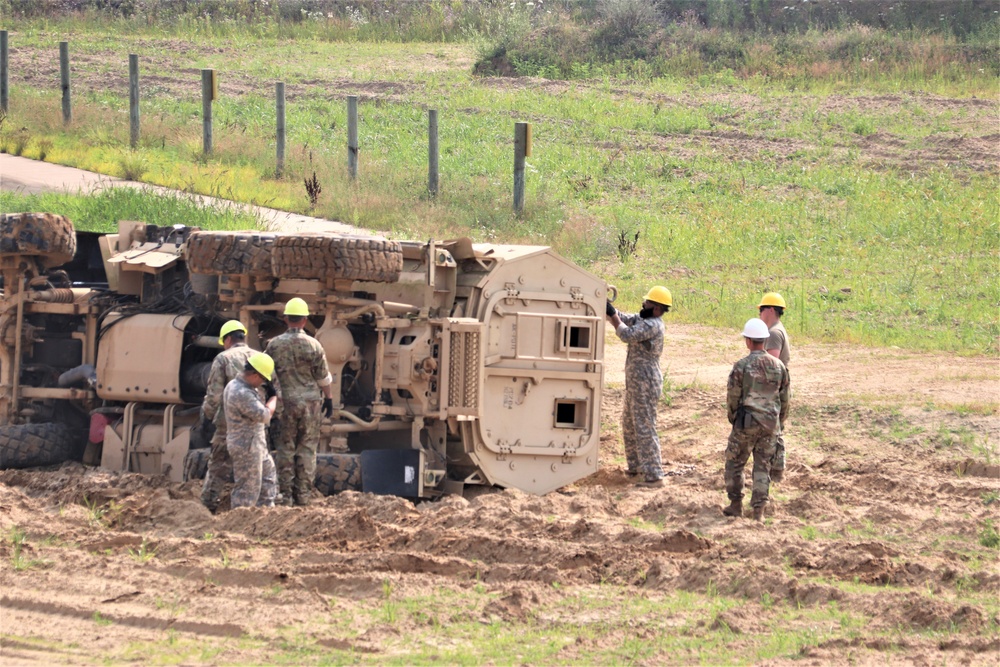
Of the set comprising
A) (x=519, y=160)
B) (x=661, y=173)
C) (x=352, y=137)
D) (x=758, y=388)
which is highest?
(x=352, y=137)

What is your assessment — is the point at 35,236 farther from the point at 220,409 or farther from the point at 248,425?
the point at 248,425

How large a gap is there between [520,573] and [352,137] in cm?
1394

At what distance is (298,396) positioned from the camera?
34.6ft

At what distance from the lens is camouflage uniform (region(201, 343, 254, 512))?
10523 mm

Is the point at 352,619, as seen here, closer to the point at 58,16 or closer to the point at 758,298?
the point at 758,298

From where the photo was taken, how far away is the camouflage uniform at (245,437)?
10141 millimetres

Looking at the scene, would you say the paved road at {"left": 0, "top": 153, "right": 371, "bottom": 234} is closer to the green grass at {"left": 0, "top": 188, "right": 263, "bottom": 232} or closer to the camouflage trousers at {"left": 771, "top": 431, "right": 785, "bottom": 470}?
the green grass at {"left": 0, "top": 188, "right": 263, "bottom": 232}

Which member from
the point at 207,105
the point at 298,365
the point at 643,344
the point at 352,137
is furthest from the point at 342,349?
the point at 207,105

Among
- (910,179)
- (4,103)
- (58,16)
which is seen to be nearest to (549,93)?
(910,179)

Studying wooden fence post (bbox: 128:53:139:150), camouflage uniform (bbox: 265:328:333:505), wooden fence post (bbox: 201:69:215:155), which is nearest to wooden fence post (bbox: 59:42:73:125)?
wooden fence post (bbox: 128:53:139:150)

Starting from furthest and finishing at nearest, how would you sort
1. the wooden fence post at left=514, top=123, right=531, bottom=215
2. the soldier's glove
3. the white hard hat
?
the wooden fence post at left=514, top=123, right=531, bottom=215 → the white hard hat → the soldier's glove

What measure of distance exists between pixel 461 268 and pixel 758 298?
8346 millimetres

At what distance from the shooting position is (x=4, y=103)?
24.3 meters

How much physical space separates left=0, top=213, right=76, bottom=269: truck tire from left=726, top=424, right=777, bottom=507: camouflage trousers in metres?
5.55
